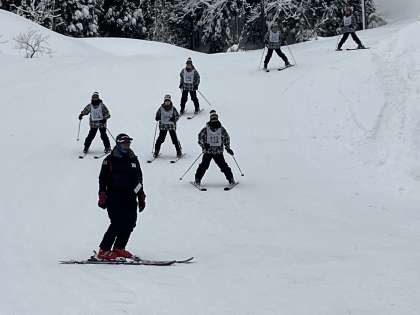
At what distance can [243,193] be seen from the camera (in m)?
12.8

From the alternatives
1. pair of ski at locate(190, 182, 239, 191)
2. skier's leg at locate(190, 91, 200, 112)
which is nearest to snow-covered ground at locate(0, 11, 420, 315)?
pair of ski at locate(190, 182, 239, 191)

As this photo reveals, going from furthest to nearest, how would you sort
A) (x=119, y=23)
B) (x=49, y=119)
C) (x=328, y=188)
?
(x=119, y=23) → (x=49, y=119) → (x=328, y=188)

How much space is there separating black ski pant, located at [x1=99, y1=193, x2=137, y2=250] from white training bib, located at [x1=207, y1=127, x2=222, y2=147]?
4.92 m

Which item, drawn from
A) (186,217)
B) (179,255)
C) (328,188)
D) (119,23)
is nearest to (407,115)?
(328,188)

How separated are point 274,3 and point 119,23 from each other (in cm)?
1246

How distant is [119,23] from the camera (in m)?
49.0

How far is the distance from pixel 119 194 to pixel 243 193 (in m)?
5.03

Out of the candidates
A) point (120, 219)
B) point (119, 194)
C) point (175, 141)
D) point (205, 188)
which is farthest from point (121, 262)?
point (175, 141)

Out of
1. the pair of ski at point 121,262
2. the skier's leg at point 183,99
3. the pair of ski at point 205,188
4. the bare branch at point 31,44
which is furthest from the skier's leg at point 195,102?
the bare branch at point 31,44

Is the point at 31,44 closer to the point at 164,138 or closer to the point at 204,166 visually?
the point at 164,138

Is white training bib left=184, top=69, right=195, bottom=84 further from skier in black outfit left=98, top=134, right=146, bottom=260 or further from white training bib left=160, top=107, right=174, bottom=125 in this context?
skier in black outfit left=98, top=134, right=146, bottom=260

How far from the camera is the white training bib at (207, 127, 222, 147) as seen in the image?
12.9 meters

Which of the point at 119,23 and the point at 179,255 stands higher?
the point at 119,23

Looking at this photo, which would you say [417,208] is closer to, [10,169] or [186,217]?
[186,217]
